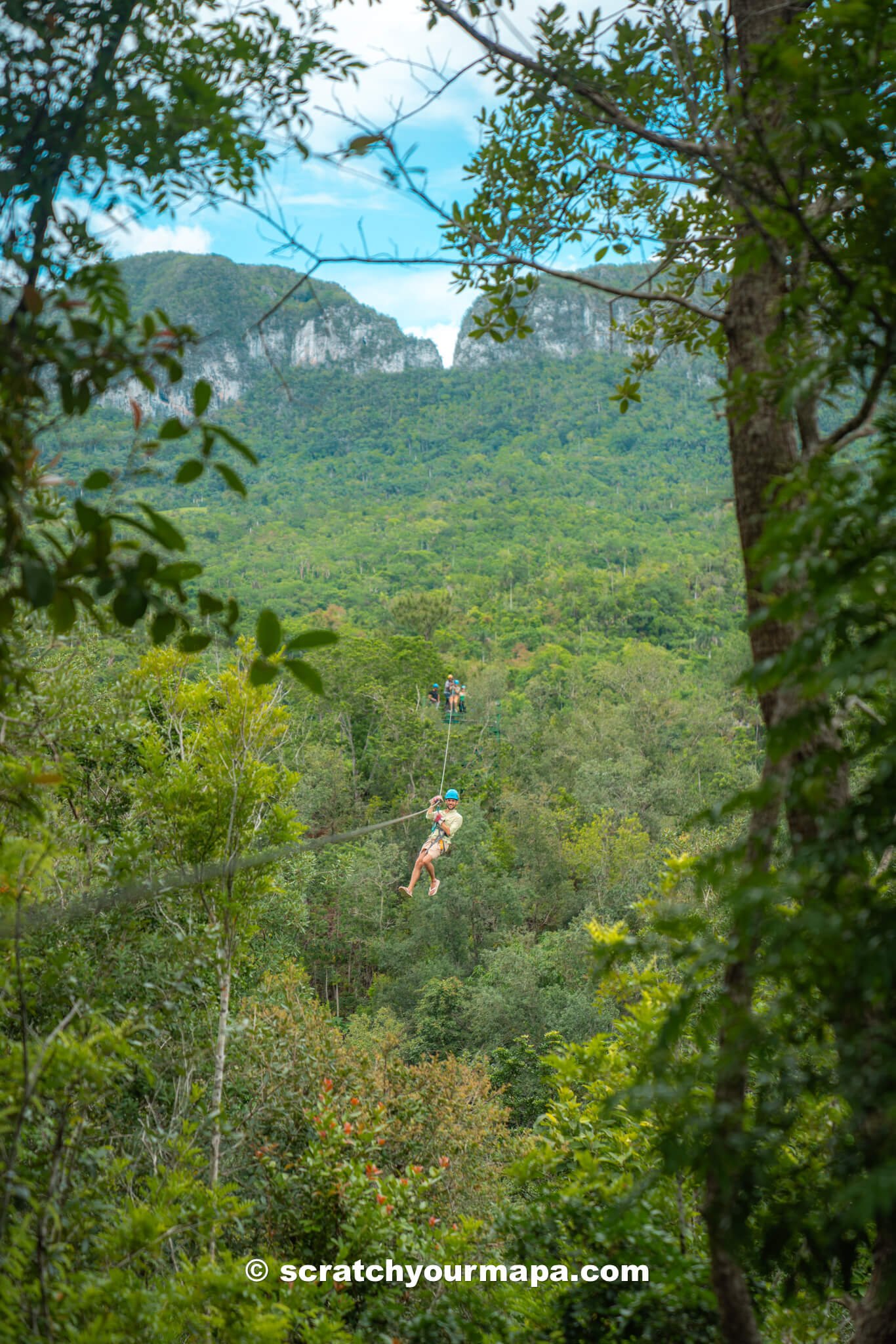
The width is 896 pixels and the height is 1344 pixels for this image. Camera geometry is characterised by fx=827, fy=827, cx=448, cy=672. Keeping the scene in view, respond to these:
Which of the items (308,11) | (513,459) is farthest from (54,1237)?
(513,459)

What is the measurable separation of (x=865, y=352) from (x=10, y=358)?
1.16 meters

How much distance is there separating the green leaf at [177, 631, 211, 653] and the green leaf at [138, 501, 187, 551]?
0.11m

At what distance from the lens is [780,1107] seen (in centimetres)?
117

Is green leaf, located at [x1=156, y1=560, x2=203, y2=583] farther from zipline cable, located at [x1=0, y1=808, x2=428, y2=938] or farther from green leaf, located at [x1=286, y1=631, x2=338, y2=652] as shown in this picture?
zipline cable, located at [x1=0, y1=808, x2=428, y2=938]

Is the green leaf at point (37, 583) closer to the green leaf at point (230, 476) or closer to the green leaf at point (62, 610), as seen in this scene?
the green leaf at point (62, 610)

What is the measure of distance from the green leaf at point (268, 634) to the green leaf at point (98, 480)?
30 cm

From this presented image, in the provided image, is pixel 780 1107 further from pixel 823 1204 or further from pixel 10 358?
pixel 10 358

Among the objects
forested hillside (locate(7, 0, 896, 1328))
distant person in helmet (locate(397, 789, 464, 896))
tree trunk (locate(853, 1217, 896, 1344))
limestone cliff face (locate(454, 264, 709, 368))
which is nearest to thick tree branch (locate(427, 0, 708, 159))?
forested hillside (locate(7, 0, 896, 1328))

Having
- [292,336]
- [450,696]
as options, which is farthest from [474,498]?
[450,696]

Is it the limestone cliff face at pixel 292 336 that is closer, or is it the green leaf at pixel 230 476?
the green leaf at pixel 230 476

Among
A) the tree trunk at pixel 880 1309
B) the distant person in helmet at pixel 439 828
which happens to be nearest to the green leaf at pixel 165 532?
the tree trunk at pixel 880 1309

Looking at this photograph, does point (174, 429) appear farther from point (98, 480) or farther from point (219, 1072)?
point (219, 1072)

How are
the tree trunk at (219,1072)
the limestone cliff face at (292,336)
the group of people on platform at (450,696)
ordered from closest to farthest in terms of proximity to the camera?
the tree trunk at (219,1072)
the group of people on platform at (450,696)
the limestone cliff face at (292,336)

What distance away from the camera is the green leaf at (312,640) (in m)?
0.92
